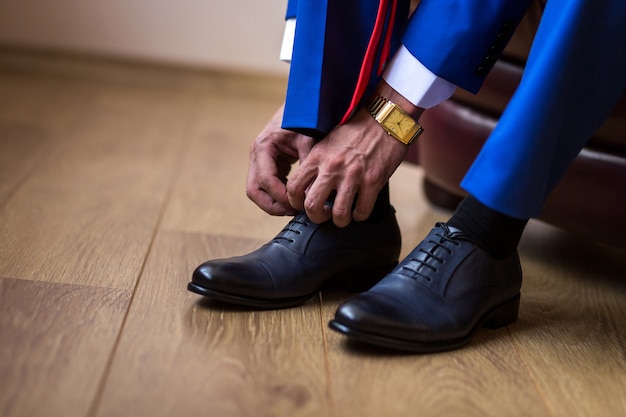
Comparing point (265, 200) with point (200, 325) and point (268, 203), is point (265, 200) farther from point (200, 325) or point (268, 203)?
point (200, 325)

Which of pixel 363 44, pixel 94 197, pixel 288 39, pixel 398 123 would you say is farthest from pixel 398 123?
pixel 94 197

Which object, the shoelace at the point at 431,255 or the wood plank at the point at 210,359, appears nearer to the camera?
the wood plank at the point at 210,359

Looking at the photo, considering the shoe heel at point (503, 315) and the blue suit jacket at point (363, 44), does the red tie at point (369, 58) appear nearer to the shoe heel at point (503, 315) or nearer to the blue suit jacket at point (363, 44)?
the blue suit jacket at point (363, 44)

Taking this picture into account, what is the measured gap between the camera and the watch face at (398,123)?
31.0 inches

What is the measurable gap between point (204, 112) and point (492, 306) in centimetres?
148

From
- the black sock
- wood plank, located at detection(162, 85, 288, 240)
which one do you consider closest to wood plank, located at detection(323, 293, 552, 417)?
the black sock

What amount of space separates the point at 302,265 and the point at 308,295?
37mm

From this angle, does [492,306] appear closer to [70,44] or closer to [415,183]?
[415,183]

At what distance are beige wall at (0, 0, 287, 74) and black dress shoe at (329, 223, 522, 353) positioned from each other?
1743 millimetres

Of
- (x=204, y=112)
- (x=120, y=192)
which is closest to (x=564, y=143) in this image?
(x=120, y=192)

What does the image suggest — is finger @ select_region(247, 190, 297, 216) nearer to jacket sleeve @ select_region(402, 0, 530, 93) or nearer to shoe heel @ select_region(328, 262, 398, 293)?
shoe heel @ select_region(328, 262, 398, 293)

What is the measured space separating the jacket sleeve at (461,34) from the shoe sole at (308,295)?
251 mm

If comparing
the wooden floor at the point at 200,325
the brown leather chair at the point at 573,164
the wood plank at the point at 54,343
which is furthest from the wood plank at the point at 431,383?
the brown leather chair at the point at 573,164

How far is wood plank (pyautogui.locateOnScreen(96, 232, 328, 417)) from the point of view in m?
0.60
